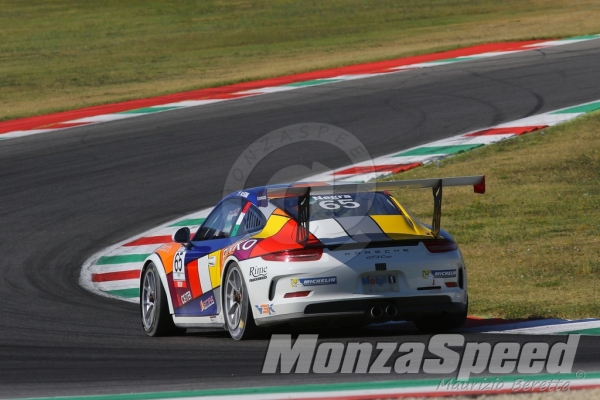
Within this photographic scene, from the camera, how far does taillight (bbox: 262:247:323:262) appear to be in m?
7.73

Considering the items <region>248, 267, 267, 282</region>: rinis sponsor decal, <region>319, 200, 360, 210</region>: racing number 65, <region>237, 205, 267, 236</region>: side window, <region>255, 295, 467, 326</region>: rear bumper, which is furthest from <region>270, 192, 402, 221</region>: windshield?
<region>255, 295, 467, 326</region>: rear bumper

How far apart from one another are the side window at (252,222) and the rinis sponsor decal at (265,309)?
2.23ft

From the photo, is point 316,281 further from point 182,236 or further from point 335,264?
point 182,236

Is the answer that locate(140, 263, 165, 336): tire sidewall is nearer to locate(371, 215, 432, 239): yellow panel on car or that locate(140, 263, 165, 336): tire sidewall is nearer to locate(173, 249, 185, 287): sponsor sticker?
locate(173, 249, 185, 287): sponsor sticker

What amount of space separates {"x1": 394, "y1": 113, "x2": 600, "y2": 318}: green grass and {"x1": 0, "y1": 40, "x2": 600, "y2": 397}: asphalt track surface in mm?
1543

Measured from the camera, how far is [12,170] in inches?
692

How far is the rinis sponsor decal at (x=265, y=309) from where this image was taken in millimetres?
7706

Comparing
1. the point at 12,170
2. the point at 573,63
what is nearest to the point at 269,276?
the point at 12,170

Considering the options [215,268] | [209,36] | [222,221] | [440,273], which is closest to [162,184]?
[222,221]

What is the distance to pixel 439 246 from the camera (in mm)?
8000

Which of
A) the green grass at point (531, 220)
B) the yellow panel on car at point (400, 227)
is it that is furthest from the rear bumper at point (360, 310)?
the green grass at point (531, 220)

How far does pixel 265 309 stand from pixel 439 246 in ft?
4.51

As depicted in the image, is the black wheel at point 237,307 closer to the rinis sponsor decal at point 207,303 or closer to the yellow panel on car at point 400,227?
the rinis sponsor decal at point 207,303

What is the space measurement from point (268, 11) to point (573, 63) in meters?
18.9
